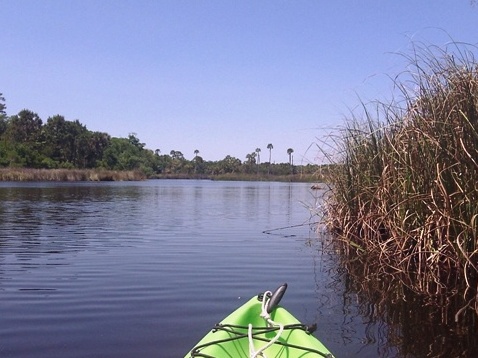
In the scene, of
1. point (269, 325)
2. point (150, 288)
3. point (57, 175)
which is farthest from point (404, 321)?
point (57, 175)

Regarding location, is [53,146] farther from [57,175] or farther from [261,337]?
[261,337]

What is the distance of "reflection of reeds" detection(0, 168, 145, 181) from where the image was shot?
190 feet

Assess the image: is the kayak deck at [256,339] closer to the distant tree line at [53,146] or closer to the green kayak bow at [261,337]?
the green kayak bow at [261,337]

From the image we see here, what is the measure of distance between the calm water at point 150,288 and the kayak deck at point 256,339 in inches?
31.6

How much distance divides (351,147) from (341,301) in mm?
4204

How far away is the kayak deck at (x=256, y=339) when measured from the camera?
354 centimetres

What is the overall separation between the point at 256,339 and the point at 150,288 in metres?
3.41

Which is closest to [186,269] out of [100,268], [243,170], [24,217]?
[100,268]

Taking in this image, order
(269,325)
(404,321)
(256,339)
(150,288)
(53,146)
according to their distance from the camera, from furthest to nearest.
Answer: (53,146), (150,288), (404,321), (269,325), (256,339)

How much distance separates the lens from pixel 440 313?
558 centimetres

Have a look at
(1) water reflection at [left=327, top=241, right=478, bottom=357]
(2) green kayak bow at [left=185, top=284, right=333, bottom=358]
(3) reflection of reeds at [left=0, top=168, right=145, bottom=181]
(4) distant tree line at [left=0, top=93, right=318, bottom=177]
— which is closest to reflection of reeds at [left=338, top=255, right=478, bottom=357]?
(1) water reflection at [left=327, top=241, right=478, bottom=357]

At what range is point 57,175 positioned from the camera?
63.8 metres

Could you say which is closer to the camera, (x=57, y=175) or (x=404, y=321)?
(x=404, y=321)

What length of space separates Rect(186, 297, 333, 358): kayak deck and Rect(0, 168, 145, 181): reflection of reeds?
2333 inches
